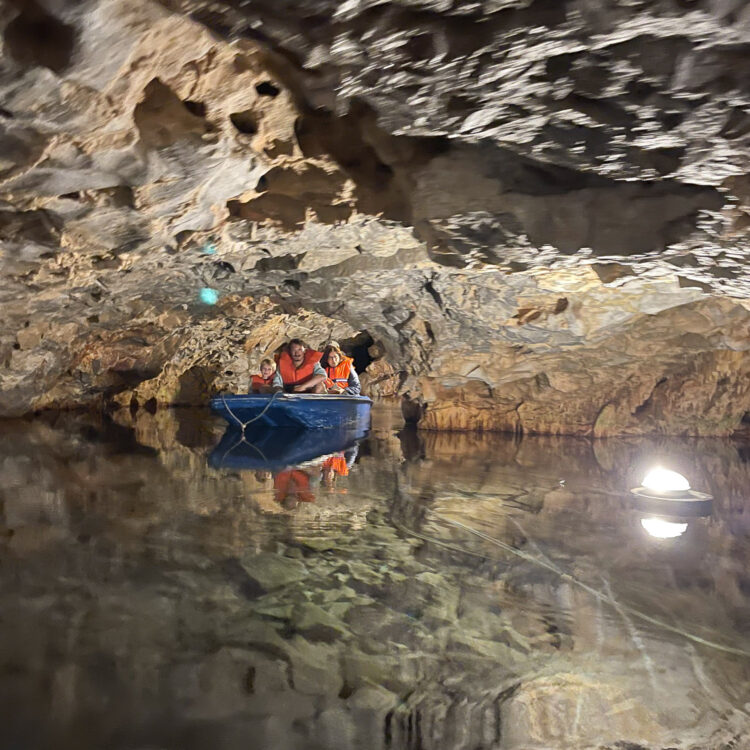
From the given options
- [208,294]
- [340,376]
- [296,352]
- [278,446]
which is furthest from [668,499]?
[296,352]

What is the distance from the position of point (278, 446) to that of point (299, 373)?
98.2 inches

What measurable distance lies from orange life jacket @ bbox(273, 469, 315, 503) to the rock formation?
63.0 inches

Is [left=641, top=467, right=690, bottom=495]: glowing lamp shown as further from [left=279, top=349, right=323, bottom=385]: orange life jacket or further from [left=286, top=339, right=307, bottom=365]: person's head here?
[left=286, top=339, right=307, bottom=365]: person's head

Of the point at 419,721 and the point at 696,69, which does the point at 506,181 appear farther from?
the point at 419,721

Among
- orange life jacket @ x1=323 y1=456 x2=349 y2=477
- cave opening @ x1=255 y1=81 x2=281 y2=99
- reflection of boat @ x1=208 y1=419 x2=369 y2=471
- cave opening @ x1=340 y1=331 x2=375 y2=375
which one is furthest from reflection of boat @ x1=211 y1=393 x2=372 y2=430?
cave opening @ x1=340 y1=331 x2=375 y2=375

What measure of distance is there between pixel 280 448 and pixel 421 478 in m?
2.43

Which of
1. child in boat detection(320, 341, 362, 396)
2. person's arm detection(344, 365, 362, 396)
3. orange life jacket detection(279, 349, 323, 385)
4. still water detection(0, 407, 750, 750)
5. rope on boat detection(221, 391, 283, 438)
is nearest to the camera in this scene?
still water detection(0, 407, 750, 750)

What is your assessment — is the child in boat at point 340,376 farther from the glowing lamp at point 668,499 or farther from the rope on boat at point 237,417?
the glowing lamp at point 668,499

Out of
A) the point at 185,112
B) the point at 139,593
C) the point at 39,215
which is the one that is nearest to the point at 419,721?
the point at 139,593

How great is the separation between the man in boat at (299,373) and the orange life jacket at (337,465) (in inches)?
123

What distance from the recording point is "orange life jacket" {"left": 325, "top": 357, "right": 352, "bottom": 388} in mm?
9289

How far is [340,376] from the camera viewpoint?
939 cm

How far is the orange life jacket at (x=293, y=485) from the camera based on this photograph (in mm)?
3567

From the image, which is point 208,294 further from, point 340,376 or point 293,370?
point 340,376
